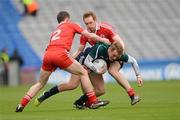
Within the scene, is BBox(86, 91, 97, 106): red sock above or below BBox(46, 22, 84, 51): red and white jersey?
below

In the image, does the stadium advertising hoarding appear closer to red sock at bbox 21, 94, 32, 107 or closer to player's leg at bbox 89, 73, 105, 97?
player's leg at bbox 89, 73, 105, 97

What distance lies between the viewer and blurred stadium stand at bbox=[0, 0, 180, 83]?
116 ft

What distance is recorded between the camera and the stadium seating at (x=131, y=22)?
36031 millimetres

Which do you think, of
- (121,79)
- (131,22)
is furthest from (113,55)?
(131,22)

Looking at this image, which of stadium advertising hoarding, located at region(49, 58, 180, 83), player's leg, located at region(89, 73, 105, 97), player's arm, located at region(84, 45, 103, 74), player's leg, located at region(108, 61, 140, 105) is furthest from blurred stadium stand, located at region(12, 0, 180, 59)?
player's arm, located at region(84, 45, 103, 74)

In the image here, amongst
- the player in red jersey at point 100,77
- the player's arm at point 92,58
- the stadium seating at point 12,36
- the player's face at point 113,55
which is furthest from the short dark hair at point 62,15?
the stadium seating at point 12,36

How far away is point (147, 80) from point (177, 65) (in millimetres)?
2212

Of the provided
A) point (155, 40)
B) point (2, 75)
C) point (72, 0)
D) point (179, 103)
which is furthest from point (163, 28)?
point (179, 103)

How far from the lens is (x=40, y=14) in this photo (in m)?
36.8

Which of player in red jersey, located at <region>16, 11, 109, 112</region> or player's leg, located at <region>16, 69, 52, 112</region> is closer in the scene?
player in red jersey, located at <region>16, 11, 109, 112</region>

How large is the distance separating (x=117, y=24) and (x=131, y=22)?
0.79 m

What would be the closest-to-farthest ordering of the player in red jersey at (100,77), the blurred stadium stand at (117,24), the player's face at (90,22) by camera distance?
the player's face at (90,22)
the player in red jersey at (100,77)
the blurred stadium stand at (117,24)

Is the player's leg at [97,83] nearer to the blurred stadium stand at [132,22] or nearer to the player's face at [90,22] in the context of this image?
the player's face at [90,22]

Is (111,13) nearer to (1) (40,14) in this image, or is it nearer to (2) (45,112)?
(1) (40,14)
